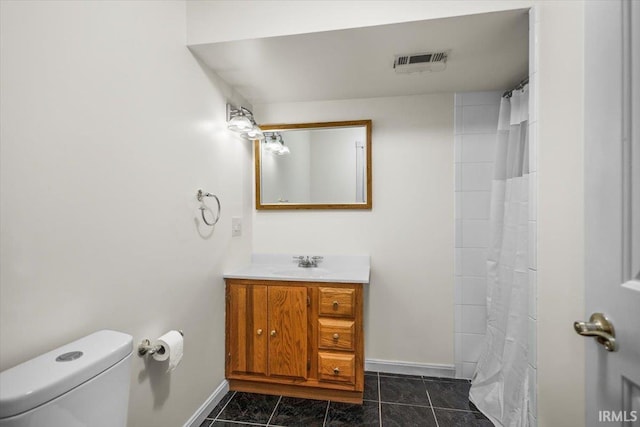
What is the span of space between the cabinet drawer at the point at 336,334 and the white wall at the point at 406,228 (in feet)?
1.52

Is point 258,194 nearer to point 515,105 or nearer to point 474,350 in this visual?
point 515,105

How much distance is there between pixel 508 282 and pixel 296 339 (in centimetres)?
136

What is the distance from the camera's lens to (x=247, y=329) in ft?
6.10

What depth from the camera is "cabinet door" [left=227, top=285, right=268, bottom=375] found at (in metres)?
1.84

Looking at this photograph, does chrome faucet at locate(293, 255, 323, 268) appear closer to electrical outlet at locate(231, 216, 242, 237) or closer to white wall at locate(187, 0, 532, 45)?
electrical outlet at locate(231, 216, 242, 237)

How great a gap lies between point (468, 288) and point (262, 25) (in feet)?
7.04

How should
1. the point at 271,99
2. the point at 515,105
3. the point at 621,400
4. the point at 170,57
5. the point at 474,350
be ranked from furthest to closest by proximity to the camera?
1. the point at 271,99
2. the point at 474,350
3. the point at 515,105
4. the point at 170,57
5. the point at 621,400

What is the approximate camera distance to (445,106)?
6.82ft

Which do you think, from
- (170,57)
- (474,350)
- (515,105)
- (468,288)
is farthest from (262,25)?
(474,350)

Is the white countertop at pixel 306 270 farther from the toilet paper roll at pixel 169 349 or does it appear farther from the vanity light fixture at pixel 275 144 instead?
the vanity light fixture at pixel 275 144

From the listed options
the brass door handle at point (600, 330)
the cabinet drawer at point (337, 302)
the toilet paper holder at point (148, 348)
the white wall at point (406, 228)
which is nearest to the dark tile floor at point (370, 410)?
the white wall at point (406, 228)

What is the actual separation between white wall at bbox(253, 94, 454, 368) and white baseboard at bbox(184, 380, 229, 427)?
1.07 m

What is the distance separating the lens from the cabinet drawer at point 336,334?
1.75m

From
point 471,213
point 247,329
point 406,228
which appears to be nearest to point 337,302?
point 247,329
